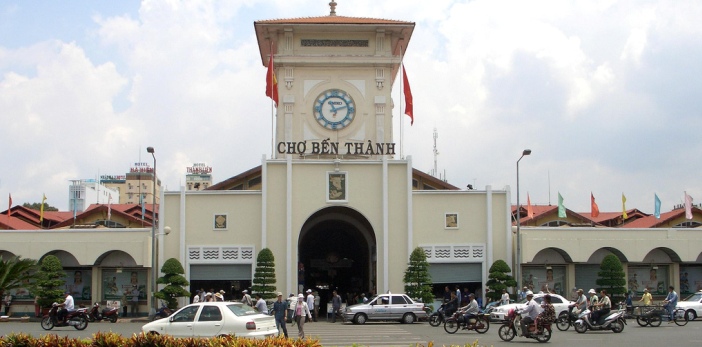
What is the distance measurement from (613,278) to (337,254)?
17163 mm

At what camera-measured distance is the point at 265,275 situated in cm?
4034

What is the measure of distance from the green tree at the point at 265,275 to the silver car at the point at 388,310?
16.2 ft

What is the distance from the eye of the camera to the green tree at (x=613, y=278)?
42000 millimetres

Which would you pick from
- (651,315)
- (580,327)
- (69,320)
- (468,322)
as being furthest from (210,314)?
(651,315)

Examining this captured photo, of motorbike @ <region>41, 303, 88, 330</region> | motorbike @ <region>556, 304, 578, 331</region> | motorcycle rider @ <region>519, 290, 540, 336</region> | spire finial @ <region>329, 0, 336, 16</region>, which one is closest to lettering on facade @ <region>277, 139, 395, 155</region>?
spire finial @ <region>329, 0, 336, 16</region>

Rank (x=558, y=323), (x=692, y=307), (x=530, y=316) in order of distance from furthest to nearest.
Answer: (x=692, y=307) < (x=558, y=323) < (x=530, y=316)

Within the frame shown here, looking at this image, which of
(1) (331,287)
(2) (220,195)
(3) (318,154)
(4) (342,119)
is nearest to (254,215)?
(2) (220,195)

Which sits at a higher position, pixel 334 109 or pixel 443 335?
pixel 334 109

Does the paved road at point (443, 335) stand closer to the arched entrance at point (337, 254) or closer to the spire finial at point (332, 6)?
the arched entrance at point (337, 254)

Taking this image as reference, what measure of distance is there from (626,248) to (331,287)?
18.9 m

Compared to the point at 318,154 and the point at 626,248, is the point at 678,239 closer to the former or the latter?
the point at 626,248

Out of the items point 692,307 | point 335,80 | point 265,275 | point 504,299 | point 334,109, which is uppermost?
point 335,80

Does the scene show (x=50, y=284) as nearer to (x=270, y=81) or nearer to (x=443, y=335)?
(x=270, y=81)

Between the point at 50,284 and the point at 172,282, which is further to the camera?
the point at 50,284
